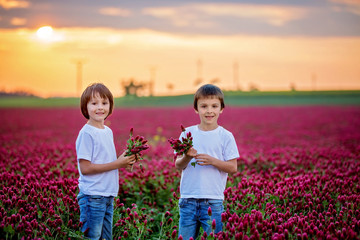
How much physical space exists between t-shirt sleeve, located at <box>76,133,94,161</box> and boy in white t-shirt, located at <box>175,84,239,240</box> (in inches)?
35.9

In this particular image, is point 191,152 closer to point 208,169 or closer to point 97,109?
point 208,169

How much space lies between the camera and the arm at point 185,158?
12.8 ft

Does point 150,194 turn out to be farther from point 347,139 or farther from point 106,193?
point 347,139

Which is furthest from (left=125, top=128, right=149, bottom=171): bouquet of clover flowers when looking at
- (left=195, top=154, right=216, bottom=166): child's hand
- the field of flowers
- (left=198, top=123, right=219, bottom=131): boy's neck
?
(left=198, top=123, right=219, bottom=131): boy's neck

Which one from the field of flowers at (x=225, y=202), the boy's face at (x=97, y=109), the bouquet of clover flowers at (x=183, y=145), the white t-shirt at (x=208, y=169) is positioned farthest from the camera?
the boy's face at (x=97, y=109)

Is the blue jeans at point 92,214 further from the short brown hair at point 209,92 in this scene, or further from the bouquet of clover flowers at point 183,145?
the short brown hair at point 209,92

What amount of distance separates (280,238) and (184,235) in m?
1.01

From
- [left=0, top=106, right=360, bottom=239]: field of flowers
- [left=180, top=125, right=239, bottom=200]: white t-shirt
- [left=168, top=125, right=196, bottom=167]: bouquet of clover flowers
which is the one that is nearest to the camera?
[left=168, top=125, right=196, bottom=167]: bouquet of clover flowers

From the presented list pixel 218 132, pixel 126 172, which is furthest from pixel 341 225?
pixel 126 172

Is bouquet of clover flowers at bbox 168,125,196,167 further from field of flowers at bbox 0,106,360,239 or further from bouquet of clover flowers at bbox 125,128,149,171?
bouquet of clover flowers at bbox 125,128,149,171

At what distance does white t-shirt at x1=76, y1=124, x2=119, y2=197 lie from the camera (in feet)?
13.5

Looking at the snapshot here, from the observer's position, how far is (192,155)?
12.8 ft

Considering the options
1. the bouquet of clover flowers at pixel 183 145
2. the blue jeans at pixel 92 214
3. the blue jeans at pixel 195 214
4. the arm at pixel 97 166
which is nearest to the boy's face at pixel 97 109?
the arm at pixel 97 166

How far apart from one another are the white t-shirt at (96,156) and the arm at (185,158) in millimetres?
742
